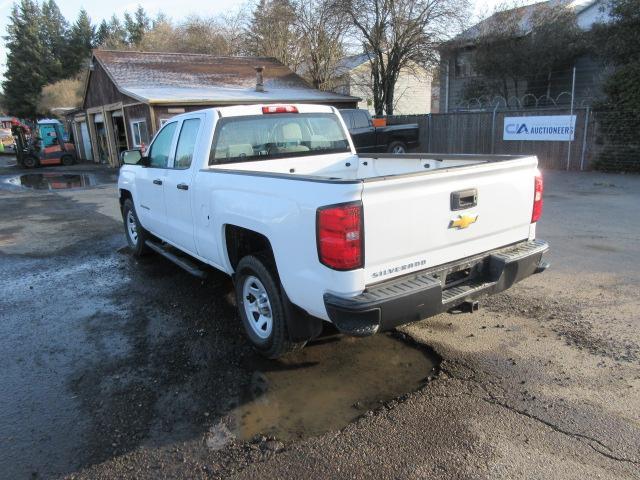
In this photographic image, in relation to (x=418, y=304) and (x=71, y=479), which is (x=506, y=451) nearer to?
(x=418, y=304)

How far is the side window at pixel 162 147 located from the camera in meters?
5.53

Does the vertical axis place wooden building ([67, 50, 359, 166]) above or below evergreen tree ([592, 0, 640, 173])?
above

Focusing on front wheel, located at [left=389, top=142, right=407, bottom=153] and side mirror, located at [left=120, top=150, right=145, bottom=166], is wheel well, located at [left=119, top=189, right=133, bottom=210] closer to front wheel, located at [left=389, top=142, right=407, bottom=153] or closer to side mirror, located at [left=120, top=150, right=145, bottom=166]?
side mirror, located at [left=120, top=150, right=145, bottom=166]

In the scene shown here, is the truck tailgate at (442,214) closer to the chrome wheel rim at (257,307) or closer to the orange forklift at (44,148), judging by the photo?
the chrome wheel rim at (257,307)

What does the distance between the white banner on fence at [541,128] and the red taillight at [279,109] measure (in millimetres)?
12221

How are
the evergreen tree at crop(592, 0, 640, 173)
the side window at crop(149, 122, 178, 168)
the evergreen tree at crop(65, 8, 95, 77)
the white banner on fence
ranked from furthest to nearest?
the evergreen tree at crop(65, 8, 95, 77), the white banner on fence, the evergreen tree at crop(592, 0, 640, 173), the side window at crop(149, 122, 178, 168)

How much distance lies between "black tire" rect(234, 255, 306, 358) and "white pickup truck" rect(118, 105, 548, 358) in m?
0.01

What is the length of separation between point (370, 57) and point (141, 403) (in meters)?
26.3

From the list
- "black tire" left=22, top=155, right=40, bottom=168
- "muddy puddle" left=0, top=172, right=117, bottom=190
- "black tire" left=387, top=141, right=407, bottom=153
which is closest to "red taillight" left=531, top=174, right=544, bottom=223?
"black tire" left=387, top=141, right=407, bottom=153

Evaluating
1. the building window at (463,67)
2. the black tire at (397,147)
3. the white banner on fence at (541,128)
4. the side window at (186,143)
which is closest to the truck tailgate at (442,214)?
the side window at (186,143)

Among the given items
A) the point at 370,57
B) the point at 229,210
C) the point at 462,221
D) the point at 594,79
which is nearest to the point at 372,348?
the point at 462,221

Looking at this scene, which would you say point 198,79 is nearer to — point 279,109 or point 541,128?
point 541,128

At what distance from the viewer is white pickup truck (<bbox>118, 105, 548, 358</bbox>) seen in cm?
306

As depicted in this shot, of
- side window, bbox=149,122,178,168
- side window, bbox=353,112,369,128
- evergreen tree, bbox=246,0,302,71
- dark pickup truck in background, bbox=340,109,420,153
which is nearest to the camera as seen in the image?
side window, bbox=149,122,178,168
